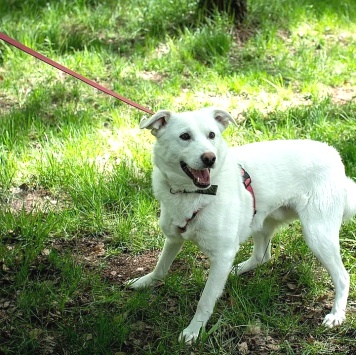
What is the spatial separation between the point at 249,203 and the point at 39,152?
7.38ft

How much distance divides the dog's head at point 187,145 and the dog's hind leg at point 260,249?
891 millimetres

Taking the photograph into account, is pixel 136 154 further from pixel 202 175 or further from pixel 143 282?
pixel 202 175

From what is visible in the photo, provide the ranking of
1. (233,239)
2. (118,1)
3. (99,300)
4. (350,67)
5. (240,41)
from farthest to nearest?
(118,1)
(240,41)
(350,67)
(99,300)
(233,239)

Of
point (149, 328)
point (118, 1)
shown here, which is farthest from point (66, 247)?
point (118, 1)

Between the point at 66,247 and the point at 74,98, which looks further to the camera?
the point at 74,98

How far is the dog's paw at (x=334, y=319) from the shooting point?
3.85 m

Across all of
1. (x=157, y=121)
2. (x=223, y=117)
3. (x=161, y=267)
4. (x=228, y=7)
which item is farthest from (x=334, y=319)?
(x=228, y=7)

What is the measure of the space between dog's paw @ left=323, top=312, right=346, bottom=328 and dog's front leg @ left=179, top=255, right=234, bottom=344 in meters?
0.71

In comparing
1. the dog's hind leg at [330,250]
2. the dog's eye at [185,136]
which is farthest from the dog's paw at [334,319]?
the dog's eye at [185,136]

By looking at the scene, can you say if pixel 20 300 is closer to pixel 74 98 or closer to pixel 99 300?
pixel 99 300

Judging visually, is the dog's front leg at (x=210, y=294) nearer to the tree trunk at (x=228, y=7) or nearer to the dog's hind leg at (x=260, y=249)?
the dog's hind leg at (x=260, y=249)

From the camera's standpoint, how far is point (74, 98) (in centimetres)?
634

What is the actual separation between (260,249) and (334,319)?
741 millimetres

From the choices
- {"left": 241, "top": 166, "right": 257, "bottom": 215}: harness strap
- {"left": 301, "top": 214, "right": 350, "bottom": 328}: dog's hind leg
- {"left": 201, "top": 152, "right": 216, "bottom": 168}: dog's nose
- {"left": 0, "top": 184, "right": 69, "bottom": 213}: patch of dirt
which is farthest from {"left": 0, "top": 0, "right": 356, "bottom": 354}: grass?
{"left": 201, "top": 152, "right": 216, "bottom": 168}: dog's nose
